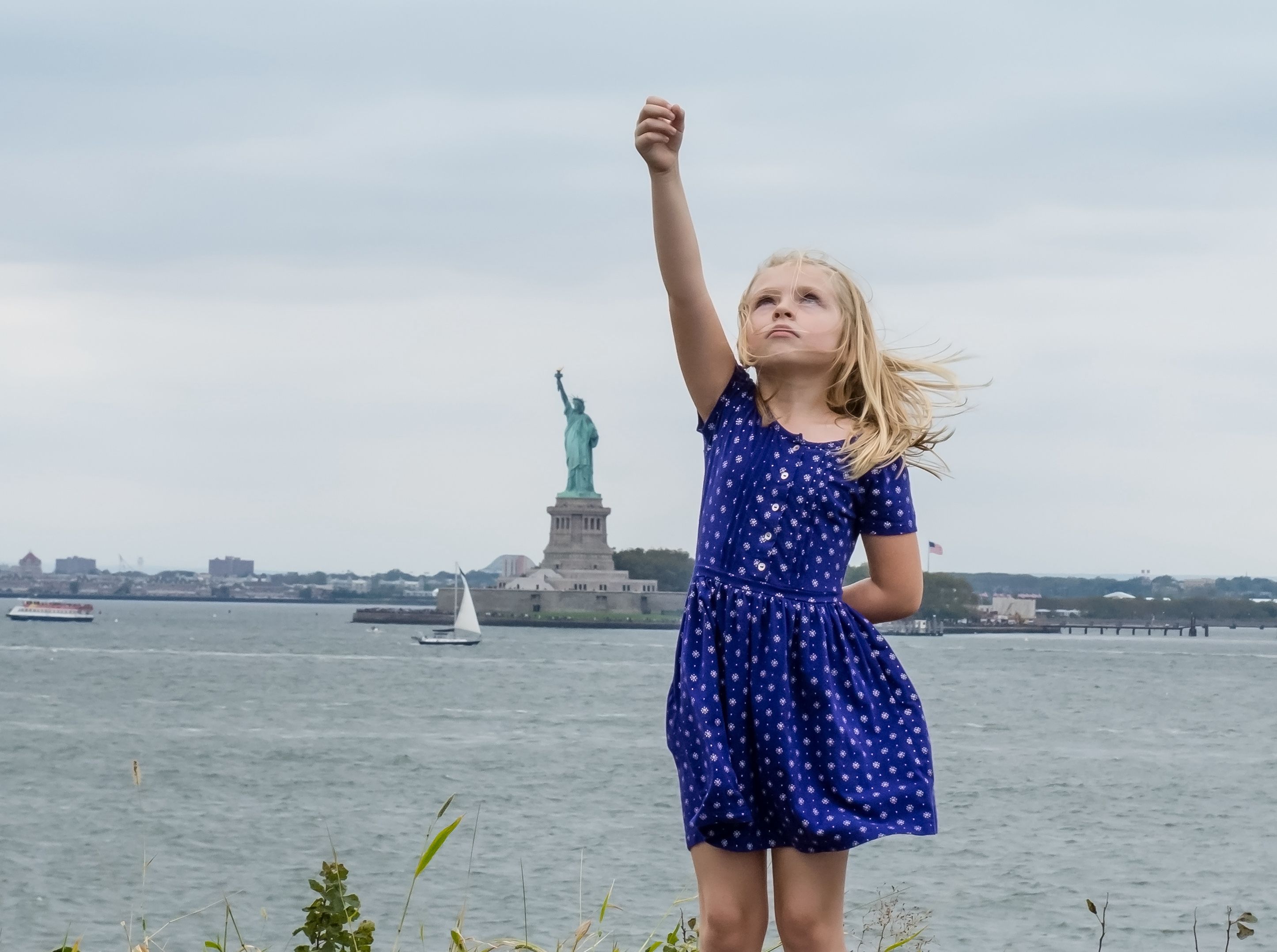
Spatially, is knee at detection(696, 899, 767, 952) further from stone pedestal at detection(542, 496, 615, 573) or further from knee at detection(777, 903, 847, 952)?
stone pedestal at detection(542, 496, 615, 573)

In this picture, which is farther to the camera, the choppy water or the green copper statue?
the green copper statue

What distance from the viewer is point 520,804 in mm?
23703

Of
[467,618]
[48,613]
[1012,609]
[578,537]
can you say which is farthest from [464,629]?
[1012,609]

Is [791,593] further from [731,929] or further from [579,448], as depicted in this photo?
[579,448]

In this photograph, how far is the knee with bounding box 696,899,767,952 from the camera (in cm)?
252

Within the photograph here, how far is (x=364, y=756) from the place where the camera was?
30.2 m

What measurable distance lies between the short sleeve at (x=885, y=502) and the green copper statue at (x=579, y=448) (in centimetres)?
7696

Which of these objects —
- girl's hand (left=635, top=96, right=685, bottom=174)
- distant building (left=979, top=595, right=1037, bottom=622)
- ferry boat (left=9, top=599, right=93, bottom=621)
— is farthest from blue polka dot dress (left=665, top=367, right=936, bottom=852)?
distant building (left=979, top=595, right=1037, bottom=622)

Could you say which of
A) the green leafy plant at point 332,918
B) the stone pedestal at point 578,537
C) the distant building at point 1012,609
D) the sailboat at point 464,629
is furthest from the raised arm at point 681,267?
the distant building at point 1012,609

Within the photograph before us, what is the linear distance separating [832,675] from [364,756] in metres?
28.5

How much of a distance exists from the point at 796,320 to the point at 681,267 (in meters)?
0.21

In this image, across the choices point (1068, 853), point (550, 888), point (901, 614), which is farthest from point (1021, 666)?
point (901, 614)

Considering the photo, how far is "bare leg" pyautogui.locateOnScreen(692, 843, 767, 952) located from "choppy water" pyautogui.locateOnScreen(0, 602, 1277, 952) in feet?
5.00

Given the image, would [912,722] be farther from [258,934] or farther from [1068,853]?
[1068,853]
